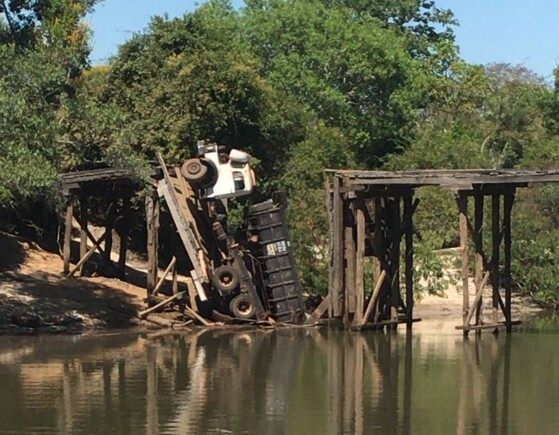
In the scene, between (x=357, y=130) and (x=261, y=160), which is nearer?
(x=261, y=160)

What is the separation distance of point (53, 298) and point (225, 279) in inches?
148

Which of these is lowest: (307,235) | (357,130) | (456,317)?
(456,317)

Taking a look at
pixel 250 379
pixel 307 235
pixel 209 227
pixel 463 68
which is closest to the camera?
pixel 250 379

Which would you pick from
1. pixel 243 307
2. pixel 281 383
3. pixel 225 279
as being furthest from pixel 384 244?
pixel 281 383

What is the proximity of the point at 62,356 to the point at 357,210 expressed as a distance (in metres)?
6.90

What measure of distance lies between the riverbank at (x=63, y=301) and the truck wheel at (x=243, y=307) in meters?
1.51

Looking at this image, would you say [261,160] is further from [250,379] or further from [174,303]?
[250,379]

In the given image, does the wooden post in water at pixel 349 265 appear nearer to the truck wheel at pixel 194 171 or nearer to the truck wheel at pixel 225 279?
the truck wheel at pixel 225 279

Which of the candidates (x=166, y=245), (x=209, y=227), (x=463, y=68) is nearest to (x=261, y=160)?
(x=166, y=245)

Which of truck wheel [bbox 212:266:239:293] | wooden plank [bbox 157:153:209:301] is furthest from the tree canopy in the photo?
truck wheel [bbox 212:266:239:293]

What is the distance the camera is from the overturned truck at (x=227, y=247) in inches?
1036

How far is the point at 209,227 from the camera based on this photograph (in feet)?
88.8

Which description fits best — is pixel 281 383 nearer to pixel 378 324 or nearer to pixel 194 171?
pixel 378 324

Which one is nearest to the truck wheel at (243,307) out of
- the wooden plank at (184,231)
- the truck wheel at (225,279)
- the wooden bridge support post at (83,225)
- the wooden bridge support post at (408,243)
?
the truck wheel at (225,279)
